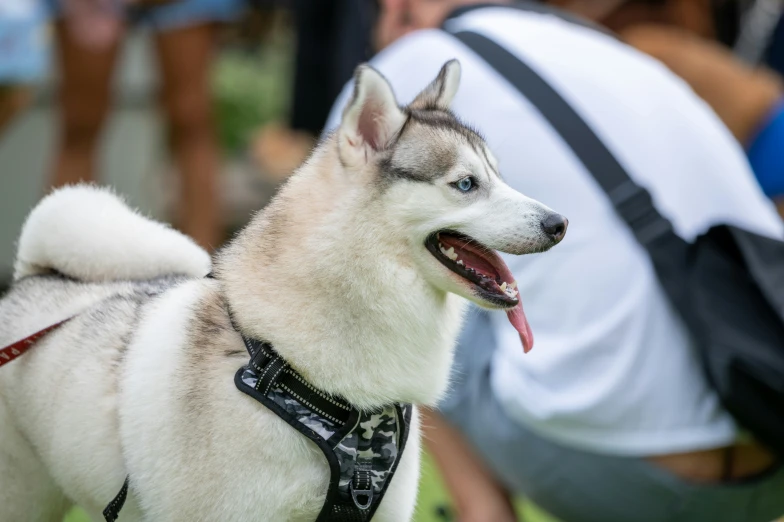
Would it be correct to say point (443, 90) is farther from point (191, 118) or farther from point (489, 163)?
point (191, 118)

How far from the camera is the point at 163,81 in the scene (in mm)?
5316

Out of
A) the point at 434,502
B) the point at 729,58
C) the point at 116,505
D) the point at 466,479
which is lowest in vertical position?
the point at 434,502

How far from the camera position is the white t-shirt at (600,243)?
267 cm

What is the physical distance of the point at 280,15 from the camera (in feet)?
42.7

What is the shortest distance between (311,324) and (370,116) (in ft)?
1.36

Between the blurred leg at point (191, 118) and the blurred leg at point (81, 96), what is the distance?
534mm

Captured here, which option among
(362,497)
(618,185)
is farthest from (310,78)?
(362,497)

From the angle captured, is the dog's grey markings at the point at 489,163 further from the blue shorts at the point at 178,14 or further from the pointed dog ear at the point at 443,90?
the blue shorts at the point at 178,14

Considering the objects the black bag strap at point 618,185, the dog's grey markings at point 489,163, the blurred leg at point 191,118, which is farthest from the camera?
the blurred leg at point 191,118

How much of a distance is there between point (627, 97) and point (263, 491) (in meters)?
1.63

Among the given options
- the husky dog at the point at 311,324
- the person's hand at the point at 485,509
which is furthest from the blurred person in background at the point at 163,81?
the husky dog at the point at 311,324

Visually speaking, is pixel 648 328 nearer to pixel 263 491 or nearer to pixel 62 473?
pixel 263 491

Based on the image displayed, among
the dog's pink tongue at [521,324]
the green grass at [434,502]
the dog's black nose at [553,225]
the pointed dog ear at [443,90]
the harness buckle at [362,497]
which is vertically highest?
the pointed dog ear at [443,90]

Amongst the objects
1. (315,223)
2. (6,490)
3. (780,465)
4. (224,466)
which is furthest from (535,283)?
(6,490)
